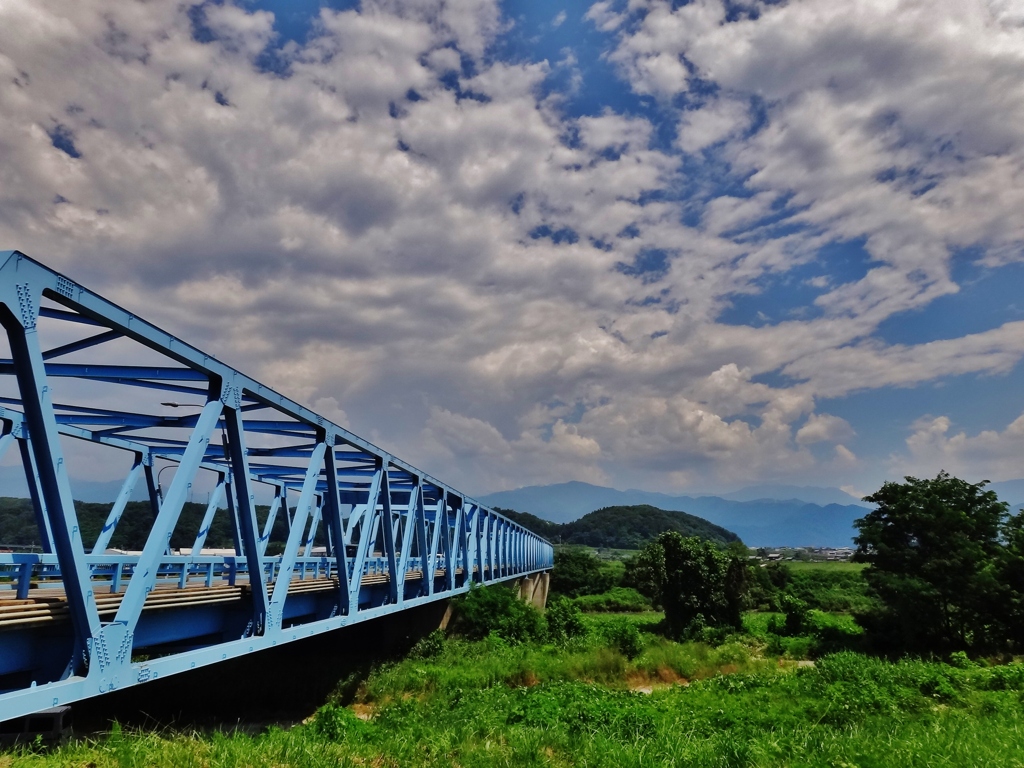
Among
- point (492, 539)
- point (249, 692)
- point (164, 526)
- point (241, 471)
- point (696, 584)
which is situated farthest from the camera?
point (492, 539)

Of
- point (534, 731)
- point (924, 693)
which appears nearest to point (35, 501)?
point (534, 731)

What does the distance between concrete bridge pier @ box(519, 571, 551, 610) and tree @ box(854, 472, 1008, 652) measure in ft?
134

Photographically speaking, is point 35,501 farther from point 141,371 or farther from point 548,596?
point 548,596

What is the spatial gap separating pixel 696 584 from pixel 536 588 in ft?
132

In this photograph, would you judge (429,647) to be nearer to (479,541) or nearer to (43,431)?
(479,541)

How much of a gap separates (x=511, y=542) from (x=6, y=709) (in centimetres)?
6226

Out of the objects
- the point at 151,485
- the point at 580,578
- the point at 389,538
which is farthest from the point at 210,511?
the point at 580,578

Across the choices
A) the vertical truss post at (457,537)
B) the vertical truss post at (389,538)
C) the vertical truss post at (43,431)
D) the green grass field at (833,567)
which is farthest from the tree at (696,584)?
the green grass field at (833,567)

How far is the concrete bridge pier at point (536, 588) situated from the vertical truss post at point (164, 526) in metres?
63.2

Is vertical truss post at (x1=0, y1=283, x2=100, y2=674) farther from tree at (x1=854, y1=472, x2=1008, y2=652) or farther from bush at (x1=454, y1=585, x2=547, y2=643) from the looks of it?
tree at (x1=854, y1=472, x2=1008, y2=652)

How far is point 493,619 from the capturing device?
129ft

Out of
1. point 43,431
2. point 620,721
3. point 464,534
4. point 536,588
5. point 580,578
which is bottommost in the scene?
point 536,588

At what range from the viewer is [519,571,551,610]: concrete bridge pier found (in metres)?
74.9

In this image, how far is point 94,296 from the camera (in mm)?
10625
